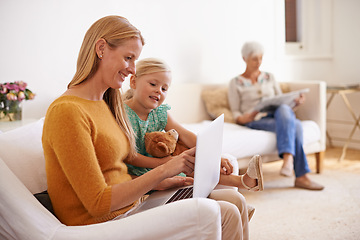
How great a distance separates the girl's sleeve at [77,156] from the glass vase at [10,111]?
156cm

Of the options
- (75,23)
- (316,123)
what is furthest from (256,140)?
→ (75,23)

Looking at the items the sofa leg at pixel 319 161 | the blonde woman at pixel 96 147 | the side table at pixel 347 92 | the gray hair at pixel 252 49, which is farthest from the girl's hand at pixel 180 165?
the side table at pixel 347 92

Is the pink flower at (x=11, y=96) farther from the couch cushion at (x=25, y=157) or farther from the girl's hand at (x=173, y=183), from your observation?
the girl's hand at (x=173, y=183)

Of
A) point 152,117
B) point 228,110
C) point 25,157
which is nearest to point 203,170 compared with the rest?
point 25,157

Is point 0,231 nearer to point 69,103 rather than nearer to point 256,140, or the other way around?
point 69,103

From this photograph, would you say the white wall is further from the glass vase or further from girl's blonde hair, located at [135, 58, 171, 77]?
girl's blonde hair, located at [135, 58, 171, 77]

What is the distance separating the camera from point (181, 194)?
1.53 meters

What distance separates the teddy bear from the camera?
1.70m

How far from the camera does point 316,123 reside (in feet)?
12.1

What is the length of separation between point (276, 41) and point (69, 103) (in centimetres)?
367

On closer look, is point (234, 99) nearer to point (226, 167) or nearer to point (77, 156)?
point (226, 167)

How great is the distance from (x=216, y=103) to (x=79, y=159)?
266 centimetres

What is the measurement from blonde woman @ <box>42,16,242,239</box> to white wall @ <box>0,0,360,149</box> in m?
1.77

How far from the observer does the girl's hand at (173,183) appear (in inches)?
63.3
